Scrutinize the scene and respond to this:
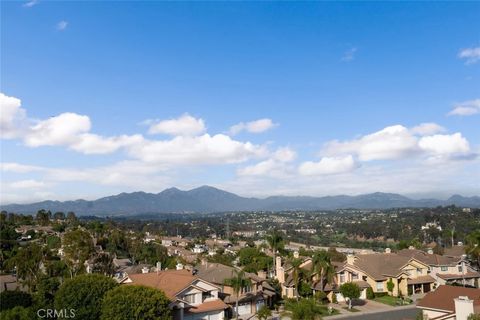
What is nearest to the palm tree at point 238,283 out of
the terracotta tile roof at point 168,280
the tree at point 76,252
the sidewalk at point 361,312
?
the terracotta tile roof at point 168,280

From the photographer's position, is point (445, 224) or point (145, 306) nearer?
point (145, 306)

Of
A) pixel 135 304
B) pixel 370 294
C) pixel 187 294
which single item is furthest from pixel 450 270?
pixel 135 304

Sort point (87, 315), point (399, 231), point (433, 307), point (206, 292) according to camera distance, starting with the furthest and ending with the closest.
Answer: point (399, 231) < point (206, 292) < point (87, 315) < point (433, 307)

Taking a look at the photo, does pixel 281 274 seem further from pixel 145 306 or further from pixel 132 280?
pixel 145 306

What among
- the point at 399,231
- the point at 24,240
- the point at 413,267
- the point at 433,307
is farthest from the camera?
the point at 399,231

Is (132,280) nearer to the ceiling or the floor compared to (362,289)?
nearer to the ceiling

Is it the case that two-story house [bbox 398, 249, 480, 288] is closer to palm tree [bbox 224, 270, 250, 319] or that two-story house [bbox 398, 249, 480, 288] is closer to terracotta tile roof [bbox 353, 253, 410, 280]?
terracotta tile roof [bbox 353, 253, 410, 280]

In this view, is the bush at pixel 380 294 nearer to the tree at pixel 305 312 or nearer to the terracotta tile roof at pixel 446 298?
the terracotta tile roof at pixel 446 298

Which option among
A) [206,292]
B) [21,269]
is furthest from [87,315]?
[21,269]
